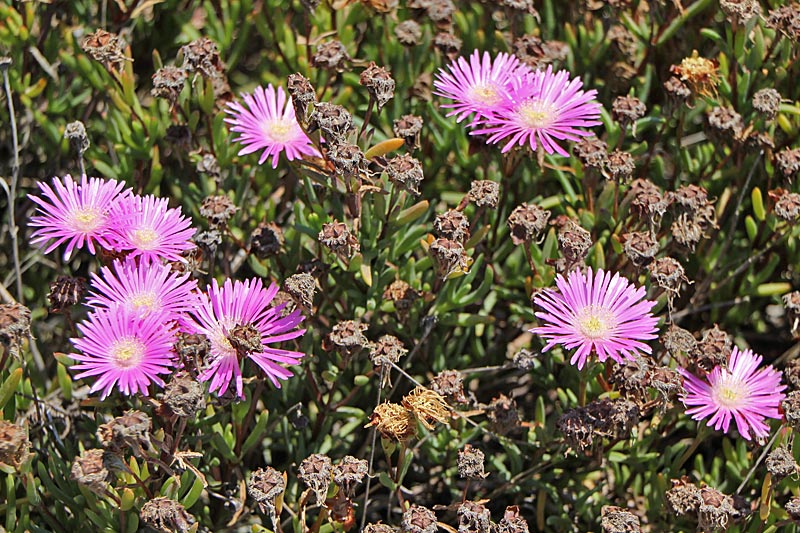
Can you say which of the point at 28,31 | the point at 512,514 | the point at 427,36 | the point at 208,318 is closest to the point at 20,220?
the point at 28,31

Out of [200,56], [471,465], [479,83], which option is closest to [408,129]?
[479,83]

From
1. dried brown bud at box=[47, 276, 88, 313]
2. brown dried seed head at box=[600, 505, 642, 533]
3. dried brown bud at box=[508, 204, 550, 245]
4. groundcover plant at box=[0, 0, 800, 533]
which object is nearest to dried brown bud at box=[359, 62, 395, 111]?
groundcover plant at box=[0, 0, 800, 533]

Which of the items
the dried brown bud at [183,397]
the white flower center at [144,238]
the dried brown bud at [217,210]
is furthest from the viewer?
the dried brown bud at [217,210]

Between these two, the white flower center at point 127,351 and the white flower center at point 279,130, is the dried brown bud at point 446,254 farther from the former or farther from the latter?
the white flower center at point 127,351

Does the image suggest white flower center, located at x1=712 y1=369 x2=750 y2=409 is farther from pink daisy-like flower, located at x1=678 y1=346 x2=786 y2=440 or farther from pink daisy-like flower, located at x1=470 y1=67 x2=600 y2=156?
pink daisy-like flower, located at x1=470 y1=67 x2=600 y2=156

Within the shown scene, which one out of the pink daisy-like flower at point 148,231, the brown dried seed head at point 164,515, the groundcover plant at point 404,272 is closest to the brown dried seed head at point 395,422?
the groundcover plant at point 404,272

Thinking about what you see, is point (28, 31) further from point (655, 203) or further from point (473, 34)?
point (655, 203)

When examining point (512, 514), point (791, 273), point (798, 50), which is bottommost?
point (512, 514)
